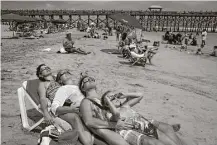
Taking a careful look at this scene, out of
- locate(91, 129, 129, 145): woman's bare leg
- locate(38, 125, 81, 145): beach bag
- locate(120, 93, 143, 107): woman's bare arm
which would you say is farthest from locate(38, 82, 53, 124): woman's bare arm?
locate(120, 93, 143, 107): woman's bare arm

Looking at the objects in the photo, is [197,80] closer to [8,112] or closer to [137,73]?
[137,73]

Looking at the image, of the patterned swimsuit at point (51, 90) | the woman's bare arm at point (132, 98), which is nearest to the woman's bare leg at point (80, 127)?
the patterned swimsuit at point (51, 90)

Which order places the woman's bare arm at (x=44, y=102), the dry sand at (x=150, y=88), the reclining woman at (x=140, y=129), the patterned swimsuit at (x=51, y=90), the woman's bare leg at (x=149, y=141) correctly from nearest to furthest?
the woman's bare leg at (x=149, y=141), the reclining woman at (x=140, y=129), the woman's bare arm at (x=44, y=102), the patterned swimsuit at (x=51, y=90), the dry sand at (x=150, y=88)

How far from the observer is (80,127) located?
2.81m

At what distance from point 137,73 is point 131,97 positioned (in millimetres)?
4906

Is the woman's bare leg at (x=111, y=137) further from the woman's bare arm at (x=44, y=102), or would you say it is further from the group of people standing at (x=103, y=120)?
the woman's bare arm at (x=44, y=102)

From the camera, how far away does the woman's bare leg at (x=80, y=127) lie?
2748 mm

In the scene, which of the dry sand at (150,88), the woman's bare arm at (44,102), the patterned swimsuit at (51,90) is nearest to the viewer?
the woman's bare arm at (44,102)

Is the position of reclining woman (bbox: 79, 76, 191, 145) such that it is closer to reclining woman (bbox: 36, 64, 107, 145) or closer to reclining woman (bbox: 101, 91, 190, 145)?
reclining woman (bbox: 101, 91, 190, 145)

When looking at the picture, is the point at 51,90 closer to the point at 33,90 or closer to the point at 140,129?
the point at 33,90

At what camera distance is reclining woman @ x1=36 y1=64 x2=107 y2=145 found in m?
2.81

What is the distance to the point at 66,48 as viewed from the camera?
10.4 metres

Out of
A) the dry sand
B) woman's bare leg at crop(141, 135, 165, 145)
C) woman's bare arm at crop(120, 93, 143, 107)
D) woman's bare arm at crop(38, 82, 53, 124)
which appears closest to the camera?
woman's bare leg at crop(141, 135, 165, 145)

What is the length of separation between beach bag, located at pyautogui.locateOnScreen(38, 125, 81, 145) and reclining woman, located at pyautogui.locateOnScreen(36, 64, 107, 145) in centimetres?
7
